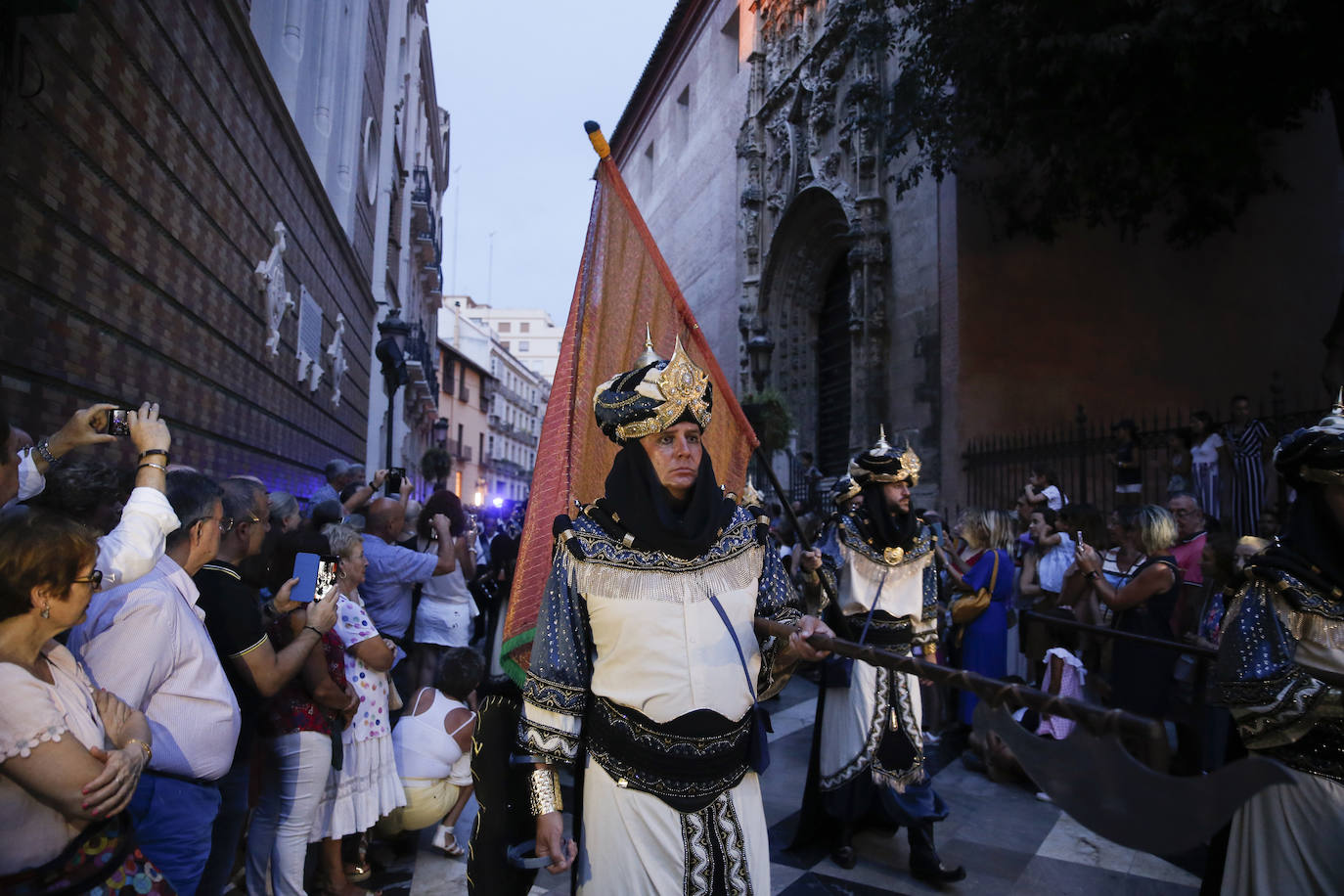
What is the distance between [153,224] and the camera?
17.2 ft

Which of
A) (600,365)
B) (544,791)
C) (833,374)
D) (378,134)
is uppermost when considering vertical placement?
(378,134)

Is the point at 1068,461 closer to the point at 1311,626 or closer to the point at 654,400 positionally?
the point at 1311,626

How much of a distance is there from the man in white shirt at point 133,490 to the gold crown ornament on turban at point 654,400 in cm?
129

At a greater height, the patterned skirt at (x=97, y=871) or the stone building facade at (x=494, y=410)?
the stone building facade at (x=494, y=410)

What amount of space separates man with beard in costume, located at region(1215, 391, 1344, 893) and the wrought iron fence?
254 inches

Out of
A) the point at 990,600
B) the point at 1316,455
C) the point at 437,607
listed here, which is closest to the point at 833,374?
the point at 990,600

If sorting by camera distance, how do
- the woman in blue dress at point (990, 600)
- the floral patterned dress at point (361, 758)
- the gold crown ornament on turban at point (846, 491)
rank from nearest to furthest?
the floral patterned dress at point (361, 758)
the gold crown ornament on turban at point (846, 491)
the woman in blue dress at point (990, 600)

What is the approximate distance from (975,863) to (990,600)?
230 centimetres

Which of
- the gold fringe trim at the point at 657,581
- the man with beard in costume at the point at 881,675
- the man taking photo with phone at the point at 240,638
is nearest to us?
the gold fringe trim at the point at 657,581

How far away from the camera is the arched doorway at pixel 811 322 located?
15406 mm

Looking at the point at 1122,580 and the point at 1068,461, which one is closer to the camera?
the point at 1122,580

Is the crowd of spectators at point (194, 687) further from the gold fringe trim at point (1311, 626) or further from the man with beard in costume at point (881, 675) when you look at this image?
the gold fringe trim at point (1311, 626)

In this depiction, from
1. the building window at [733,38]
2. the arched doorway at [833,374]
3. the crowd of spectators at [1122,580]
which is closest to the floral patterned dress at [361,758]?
the crowd of spectators at [1122,580]

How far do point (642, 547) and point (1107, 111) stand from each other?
892cm
